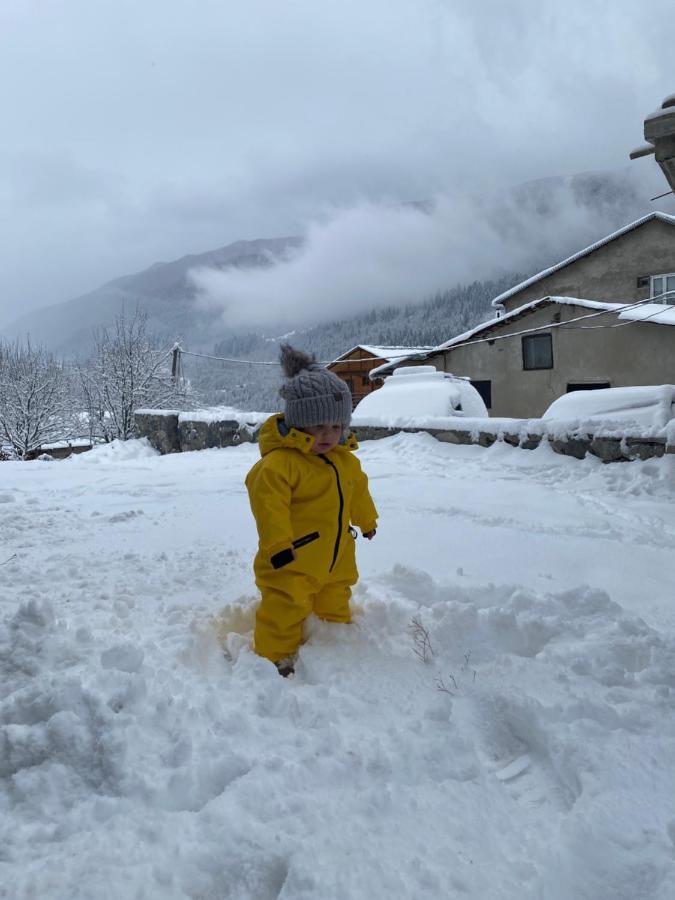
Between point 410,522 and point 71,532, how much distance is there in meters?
2.51

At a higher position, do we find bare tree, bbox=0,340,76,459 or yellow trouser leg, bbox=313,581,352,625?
bare tree, bbox=0,340,76,459

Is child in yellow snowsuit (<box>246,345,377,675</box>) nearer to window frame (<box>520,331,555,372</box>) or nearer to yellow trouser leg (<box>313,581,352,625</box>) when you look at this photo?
yellow trouser leg (<box>313,581,352,625</box>)

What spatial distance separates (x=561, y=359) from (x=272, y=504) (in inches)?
740

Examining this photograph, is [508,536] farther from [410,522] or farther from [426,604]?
[426,604]

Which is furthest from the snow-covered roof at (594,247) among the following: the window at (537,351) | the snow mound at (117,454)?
the snow mound at (117,454)

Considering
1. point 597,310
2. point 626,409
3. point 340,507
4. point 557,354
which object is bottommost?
point 340,507

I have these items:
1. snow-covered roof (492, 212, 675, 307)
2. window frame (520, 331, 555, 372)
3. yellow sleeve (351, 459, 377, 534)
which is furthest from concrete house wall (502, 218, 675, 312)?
yellow sleeve (351, 459, 377, 534)

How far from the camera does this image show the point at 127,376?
Answer: 3002 centimetres

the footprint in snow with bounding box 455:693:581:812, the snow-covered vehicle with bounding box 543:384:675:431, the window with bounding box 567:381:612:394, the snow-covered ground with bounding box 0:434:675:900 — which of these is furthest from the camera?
the window with bounding box 567:381:612:394

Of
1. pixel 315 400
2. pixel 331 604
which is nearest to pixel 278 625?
pixel 331 604

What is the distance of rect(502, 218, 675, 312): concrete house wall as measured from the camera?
21.8 m

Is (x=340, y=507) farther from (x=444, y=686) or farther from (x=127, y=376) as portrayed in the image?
(x=127, y=376)

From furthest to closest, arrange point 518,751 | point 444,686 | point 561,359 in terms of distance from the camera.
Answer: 1. point 561,359
2. point 444,686
3. point 518,751

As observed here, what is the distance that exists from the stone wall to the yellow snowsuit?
13.8ft
